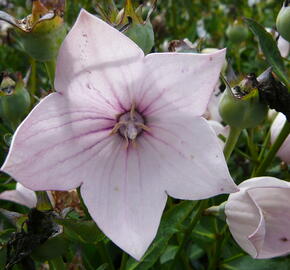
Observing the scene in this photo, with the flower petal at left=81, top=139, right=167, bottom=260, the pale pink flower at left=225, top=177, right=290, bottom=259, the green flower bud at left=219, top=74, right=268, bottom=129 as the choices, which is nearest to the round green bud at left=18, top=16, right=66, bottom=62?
the flower petal at left=81, top=139, right=167, bottom=260

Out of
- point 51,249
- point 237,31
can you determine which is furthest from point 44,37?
point 237,31

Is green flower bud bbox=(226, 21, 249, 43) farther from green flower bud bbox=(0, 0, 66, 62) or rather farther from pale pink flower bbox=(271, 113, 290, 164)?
green flower bud bbox=(0, 0, 66, 62)

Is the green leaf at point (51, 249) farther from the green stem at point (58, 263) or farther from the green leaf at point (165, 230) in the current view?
the green leaf at point (165, 230)

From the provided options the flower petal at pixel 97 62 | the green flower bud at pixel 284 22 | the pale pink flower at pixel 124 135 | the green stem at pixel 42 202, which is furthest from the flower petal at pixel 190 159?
the green flower bud at pixel 284 22

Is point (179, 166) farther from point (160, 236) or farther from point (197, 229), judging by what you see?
point (197, 229)

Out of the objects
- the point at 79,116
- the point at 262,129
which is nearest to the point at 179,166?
the point at 79,116

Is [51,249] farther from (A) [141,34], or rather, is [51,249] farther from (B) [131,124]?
(A) [141,34]
